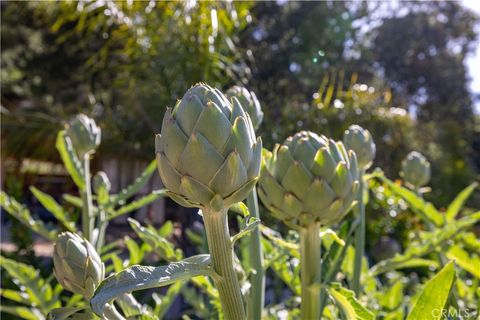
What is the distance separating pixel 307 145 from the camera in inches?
15.2

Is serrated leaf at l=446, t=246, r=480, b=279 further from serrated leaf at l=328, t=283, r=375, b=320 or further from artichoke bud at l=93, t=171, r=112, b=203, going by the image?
artichoke bud at l=93, t=171, r=112, b=203

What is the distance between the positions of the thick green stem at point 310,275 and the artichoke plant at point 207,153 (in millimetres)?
133

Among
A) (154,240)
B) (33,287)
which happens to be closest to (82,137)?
(33,287)

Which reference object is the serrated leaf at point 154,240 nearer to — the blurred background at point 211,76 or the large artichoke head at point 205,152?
the large artichoke head at point 205,152

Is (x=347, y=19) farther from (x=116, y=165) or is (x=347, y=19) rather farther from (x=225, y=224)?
(x=225, y=224)

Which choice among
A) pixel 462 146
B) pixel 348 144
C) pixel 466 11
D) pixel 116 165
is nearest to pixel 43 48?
pixel 116 165

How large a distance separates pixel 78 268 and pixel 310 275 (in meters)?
0.17

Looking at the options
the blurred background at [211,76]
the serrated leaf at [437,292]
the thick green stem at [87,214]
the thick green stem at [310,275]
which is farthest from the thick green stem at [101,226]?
the blurred background at [211,76]

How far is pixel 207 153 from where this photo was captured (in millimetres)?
262

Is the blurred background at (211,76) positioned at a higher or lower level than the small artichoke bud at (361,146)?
lower

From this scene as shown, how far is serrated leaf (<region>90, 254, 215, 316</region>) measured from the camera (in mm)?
245

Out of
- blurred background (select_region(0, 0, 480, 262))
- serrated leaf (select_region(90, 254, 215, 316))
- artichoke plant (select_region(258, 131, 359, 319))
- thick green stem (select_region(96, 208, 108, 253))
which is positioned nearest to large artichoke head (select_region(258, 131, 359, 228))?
artichoke plant (select_region(258, 131, 359, 319))

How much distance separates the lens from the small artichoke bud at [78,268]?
0.36 metres

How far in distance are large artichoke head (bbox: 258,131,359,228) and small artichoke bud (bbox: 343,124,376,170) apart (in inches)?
6.7
